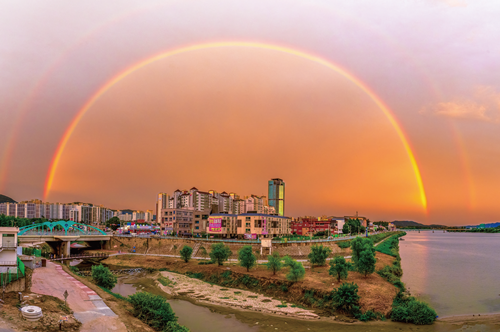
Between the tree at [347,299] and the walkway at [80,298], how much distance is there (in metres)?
23.9

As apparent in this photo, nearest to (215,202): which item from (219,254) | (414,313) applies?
(219,254)

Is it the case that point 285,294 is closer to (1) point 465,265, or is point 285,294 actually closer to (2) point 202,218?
(1) point 465,265

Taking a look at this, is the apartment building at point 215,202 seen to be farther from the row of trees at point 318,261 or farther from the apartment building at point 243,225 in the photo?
the row of trees at point 318,261

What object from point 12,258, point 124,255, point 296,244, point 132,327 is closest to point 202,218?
point 124,255

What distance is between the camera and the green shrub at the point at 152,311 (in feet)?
93.9

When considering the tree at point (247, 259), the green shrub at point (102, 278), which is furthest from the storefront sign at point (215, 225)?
the green shrub at point (102, 278)

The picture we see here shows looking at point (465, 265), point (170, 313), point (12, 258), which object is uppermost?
point (12, 258)

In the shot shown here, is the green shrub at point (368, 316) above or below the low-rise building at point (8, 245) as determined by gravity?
below

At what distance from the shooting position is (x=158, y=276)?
62719mm

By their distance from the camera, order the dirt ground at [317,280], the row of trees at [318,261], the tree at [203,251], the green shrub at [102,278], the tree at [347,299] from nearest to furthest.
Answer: the tree at [347,299]
the dirt ground at [317,280]
the green shrub at [102,278]
the row of trees at [318,261]
the tree at [203,251]

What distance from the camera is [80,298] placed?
34.0 meters

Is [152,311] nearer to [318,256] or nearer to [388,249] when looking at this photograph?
[318,256]

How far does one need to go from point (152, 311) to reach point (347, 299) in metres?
21.6

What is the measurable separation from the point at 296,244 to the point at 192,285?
35418 mm
